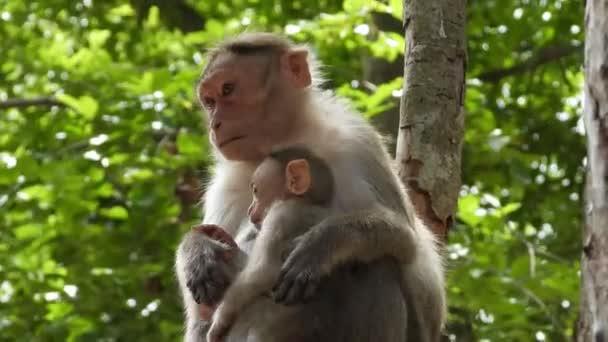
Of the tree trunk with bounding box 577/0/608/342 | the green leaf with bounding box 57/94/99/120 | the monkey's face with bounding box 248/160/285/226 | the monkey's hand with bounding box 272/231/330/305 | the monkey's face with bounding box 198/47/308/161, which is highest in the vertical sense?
the tree trunk with bounding box 577/0/608/342

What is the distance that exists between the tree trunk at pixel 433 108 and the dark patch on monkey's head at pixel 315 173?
596 mm

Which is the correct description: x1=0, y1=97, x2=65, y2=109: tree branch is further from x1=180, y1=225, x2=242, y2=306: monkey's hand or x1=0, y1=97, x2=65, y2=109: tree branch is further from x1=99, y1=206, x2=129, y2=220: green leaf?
x1=180, y1=225, x2=242, y2=306: monkey's hand

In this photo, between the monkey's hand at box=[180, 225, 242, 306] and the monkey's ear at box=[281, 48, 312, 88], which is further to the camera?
the monkey's ear at box=[281, 48, 312, 88]

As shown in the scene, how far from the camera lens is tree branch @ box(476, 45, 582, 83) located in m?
11.8

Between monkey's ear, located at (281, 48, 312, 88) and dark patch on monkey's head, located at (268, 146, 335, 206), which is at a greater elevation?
monkey's ear, located at (281, 48, 312, 88)

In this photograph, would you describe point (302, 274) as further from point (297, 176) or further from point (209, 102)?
point (209, 102)

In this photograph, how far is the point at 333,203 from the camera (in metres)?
5.65

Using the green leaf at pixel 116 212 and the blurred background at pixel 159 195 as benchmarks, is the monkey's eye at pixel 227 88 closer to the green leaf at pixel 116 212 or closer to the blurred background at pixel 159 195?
the blurred background at pixel 159 195

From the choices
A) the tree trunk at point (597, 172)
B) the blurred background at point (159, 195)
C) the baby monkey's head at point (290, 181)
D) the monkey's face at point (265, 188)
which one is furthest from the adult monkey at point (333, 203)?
the tree trunk at point (597, 172)

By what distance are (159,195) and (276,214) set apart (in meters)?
4.49

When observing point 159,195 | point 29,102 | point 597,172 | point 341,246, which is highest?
point 597,172

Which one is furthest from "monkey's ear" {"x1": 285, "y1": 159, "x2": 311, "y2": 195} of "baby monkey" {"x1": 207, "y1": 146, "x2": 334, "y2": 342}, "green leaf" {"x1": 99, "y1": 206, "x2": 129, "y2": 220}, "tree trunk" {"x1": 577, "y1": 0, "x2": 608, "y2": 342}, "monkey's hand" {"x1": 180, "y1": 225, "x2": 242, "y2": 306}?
"green leaf" {"x1": 99, "y1": 206, "x2": 129, "y2": 220}

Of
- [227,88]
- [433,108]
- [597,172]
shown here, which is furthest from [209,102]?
[597,172]

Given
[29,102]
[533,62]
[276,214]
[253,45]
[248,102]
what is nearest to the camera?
[276,214]
